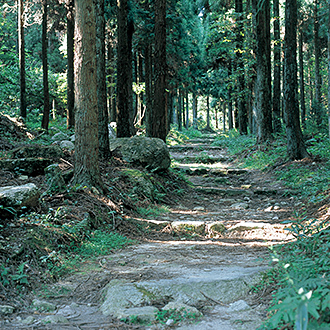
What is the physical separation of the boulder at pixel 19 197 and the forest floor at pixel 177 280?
1274 millimetres

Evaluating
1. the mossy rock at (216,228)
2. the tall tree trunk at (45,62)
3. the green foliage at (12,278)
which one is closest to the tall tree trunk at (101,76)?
the mossy rock at (216,228)

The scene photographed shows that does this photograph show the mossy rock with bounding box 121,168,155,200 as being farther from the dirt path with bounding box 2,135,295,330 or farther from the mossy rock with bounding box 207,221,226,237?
the mossy rock with bounding box 207,221,226,237

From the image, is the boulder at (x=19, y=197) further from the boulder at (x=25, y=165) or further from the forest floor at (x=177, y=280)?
the boulder at (x=25, y=165)

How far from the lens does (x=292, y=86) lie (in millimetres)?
10820

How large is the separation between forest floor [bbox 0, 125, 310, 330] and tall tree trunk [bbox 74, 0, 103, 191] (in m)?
1.28

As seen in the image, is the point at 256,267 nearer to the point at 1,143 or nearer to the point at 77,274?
the point at 77,274

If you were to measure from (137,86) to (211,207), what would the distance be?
14760 mm

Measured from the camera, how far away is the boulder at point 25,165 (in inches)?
268

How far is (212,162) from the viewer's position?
16.2 meters

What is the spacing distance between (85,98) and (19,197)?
233 centimetres

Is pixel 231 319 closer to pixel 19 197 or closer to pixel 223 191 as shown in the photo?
pixel 19 197

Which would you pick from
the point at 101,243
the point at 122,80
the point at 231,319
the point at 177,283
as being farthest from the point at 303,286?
the point at 122,80

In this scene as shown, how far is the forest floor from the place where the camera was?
2.70 m

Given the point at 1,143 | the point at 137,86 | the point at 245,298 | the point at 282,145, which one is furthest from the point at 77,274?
the point at 137,86
